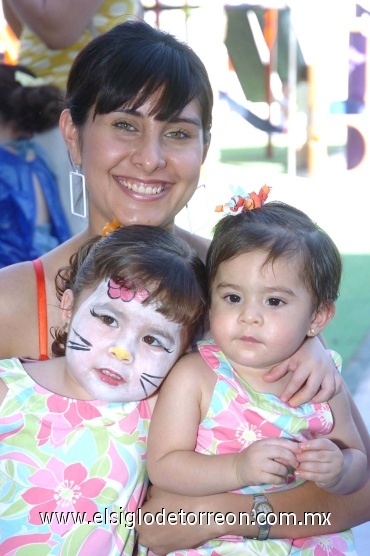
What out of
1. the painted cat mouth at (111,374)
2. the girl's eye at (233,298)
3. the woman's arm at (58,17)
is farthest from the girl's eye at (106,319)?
the woman's arm at (58,17)

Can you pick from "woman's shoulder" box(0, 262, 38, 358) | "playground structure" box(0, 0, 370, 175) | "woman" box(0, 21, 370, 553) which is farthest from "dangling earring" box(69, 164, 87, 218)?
"playground structure" box(0, 0, 370, 175)

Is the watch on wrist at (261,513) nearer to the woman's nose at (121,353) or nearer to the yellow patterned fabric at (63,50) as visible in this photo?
the woman's nose at (121,353)

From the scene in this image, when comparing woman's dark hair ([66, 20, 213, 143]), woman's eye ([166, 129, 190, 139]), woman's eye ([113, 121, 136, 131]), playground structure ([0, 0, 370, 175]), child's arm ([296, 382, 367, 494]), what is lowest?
playground structure ([0, 0, 370, 175])

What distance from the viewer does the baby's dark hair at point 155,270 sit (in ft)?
6.84

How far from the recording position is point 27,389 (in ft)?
7.06

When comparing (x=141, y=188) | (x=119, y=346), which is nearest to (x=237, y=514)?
(x=119, y=346)

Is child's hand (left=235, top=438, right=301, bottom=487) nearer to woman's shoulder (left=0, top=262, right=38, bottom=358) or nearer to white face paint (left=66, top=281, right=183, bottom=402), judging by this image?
white face paint (left=66, top=281, right=183, bottom=402)


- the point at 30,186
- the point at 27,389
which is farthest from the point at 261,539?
the point at 30,186

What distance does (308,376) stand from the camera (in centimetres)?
228

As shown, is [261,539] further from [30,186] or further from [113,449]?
[30,186]

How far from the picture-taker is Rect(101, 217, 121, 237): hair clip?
90.8 inches

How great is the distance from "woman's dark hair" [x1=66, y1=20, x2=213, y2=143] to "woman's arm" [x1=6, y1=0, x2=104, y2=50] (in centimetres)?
117

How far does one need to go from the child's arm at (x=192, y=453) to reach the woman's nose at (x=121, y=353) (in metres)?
0.17

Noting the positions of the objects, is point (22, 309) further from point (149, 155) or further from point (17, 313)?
point (149, 155)
